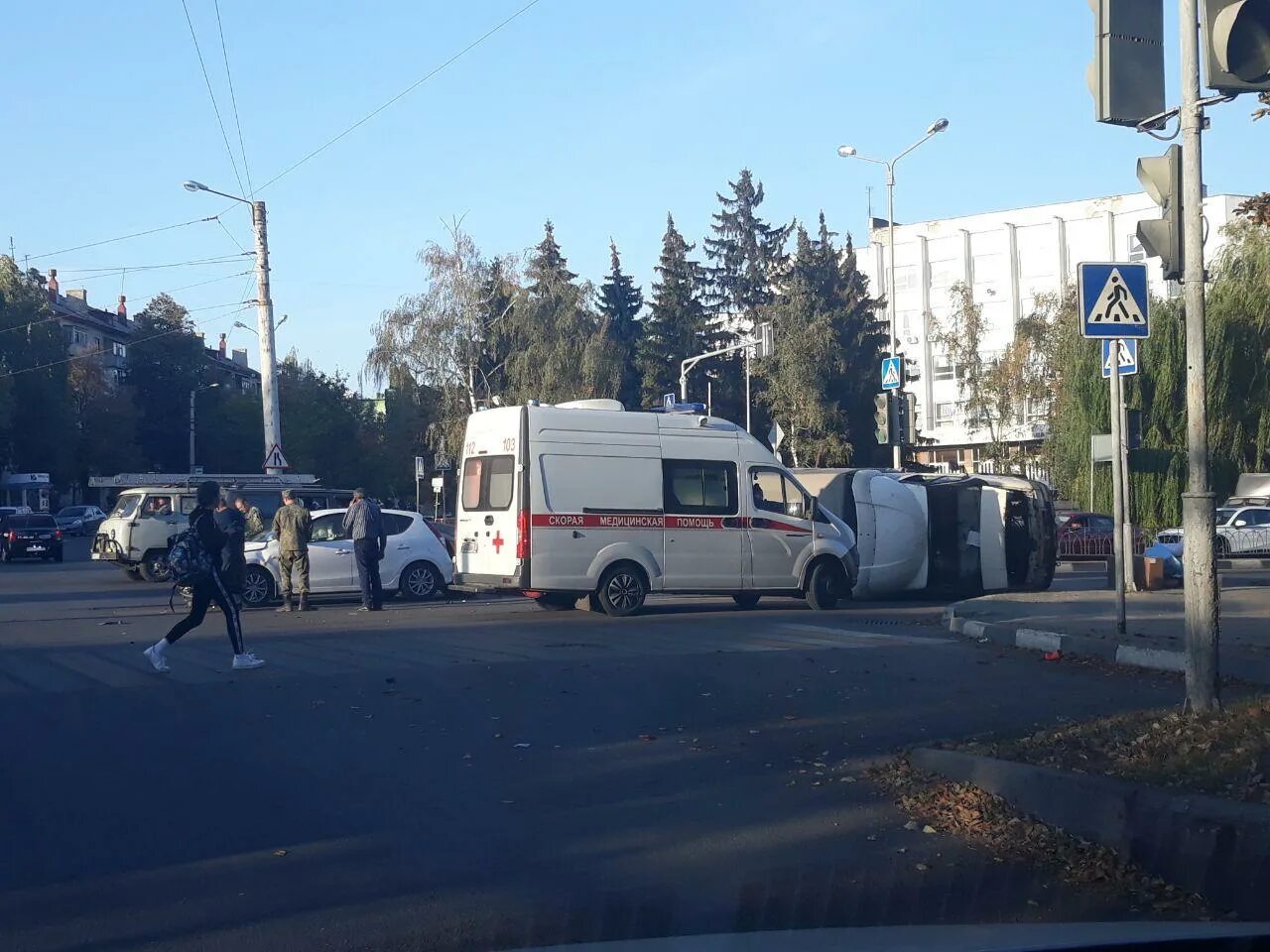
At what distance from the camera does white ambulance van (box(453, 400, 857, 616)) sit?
17.4m

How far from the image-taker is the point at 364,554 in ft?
62.1

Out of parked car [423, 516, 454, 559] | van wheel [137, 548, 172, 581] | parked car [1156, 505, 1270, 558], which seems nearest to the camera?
parked car [423, 516, 454, 559]

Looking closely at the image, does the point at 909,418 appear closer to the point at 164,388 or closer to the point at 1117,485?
the point at 1117,485

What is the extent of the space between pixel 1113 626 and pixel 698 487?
19.2 feet

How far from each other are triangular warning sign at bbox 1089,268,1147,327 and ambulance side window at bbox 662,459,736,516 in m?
7.68

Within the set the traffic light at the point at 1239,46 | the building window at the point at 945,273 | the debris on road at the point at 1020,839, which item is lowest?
the debris on road at the point at 1020,839

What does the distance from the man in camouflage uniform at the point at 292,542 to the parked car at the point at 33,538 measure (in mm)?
24915

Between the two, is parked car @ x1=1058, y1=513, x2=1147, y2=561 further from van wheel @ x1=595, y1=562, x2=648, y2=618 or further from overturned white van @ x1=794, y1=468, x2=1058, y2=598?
van wheel @ x1=595, y1=562, x2=648, y2=618

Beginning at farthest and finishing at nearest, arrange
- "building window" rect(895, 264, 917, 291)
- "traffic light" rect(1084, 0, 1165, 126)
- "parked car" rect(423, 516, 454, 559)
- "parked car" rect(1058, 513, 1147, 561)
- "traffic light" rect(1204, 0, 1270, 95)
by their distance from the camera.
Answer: "building window" rect(895, 264, 917, 291) → "parked car" rect(1058, 513, 1147, 561) → "parked car" rect(423, 516, 454, 559) → "traffic light" rect(1084, 0, 1165, 126) → "traffic light" rect(1204, 0, 1270, 95)

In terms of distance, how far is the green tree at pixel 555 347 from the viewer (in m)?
47.6

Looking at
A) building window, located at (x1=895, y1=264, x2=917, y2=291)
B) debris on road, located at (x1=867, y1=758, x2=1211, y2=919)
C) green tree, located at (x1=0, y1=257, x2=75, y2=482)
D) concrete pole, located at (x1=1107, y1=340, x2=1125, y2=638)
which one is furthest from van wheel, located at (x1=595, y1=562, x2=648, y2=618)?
building window, located at (x1=895, y1=264, x2=917, y2=291)

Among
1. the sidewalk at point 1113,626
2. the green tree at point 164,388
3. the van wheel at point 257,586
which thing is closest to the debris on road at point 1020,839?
the sidewalk at point 1113,626

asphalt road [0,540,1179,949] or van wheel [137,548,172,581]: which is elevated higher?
van wheel [137,548,172,581]

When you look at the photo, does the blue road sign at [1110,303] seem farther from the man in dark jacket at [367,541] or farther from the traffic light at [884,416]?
the traffic light at [884,416]
